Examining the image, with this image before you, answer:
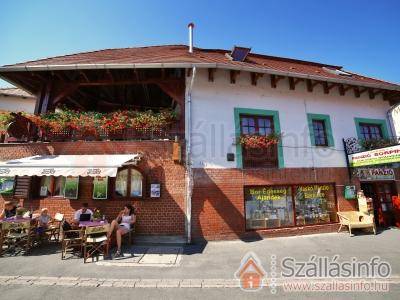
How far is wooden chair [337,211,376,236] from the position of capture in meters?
9.14

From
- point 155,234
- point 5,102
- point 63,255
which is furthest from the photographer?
A: point 5,102

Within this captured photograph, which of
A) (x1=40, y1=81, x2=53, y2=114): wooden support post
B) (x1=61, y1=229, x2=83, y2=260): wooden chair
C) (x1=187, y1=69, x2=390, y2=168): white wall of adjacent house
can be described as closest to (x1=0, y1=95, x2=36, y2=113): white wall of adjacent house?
(x1=40, y1=81, x2=53, y2=114): wooden support post

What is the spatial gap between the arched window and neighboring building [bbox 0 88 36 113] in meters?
11.3

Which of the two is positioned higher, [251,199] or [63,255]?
[251,199]

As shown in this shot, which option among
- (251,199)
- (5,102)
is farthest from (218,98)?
(5,102)

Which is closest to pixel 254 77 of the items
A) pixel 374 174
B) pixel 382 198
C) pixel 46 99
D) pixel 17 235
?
pixel 374 174

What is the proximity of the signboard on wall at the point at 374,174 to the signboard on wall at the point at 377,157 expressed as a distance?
0.83 m

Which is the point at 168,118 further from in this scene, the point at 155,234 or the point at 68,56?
the point at 68,56

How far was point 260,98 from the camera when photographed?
10172 mm

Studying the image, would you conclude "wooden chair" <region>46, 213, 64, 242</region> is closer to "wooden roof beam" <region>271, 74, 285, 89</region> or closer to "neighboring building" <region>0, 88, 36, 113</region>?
"wooden roof beam" <region>271, 74, 285, 89</region>

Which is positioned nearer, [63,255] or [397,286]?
[397,286]

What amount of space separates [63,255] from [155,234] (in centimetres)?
282

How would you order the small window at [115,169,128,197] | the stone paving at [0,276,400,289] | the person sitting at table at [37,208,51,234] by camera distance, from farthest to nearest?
the small window at [115,169,128,197], the person sitting at table at [37,208,51,234], the stone paving at [0,276,400,289]

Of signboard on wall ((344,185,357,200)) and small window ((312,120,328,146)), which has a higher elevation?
small window ((312,120,328,146))
